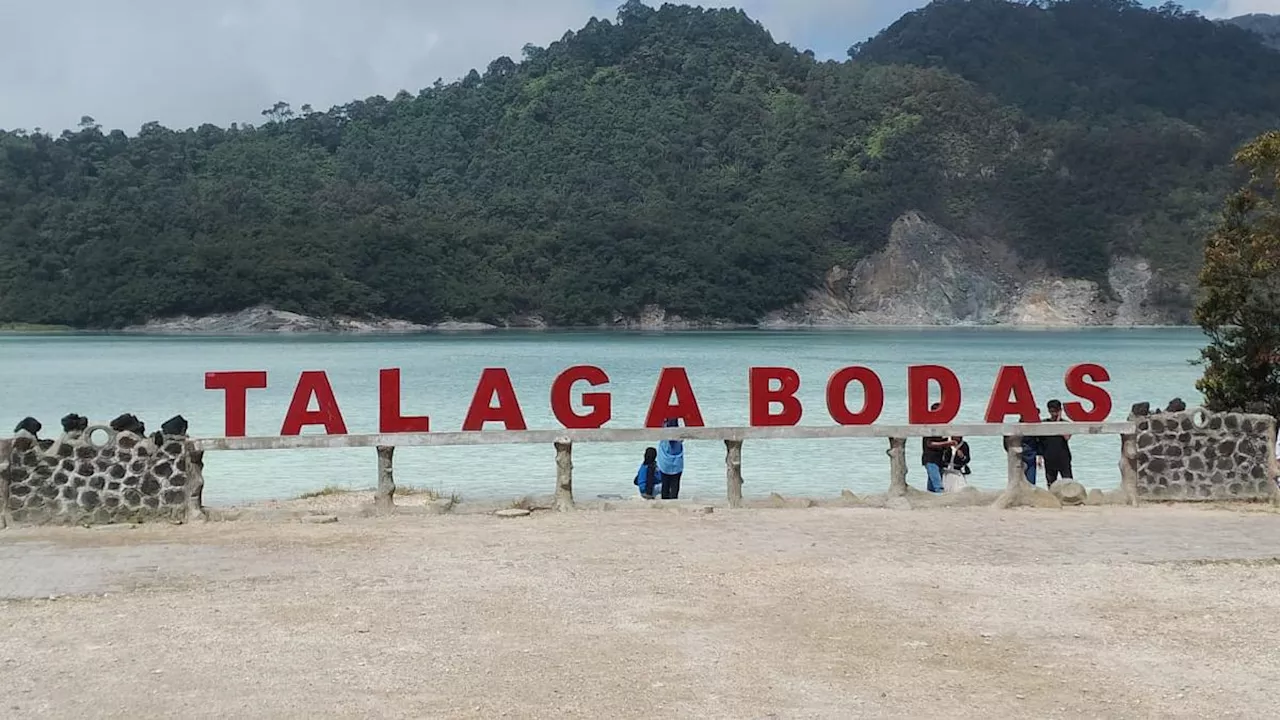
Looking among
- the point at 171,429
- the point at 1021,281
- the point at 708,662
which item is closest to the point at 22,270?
the point at 1021,281

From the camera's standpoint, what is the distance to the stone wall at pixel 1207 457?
429 inches

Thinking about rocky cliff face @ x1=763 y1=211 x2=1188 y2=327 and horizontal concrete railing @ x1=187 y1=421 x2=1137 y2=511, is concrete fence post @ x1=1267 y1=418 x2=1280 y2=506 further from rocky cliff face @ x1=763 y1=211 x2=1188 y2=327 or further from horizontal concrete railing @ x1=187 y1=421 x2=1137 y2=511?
rocky cliff face @ x1=763 y1=211 x2=1188 y2=327

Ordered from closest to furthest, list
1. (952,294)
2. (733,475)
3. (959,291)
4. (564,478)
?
1. (564,478)
2. (733,475)
3. (952,294)
4. (959,291)

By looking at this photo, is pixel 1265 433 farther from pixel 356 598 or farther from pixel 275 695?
pixel 275 695

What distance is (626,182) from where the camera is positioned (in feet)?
429

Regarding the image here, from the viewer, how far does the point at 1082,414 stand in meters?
11.5

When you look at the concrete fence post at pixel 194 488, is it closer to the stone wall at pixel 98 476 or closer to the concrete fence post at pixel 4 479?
the stone wall at pixel 98 476

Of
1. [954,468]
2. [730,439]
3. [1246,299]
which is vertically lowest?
[954,468]

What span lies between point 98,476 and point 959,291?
110627 millimetres

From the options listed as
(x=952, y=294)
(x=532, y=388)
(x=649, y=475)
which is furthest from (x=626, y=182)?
(x=649, y=475)

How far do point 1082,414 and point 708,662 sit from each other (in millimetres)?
6905

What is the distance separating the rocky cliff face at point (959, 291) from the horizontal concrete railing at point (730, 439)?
104 meters

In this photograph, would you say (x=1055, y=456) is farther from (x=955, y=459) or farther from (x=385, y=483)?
(x=385, y=483)

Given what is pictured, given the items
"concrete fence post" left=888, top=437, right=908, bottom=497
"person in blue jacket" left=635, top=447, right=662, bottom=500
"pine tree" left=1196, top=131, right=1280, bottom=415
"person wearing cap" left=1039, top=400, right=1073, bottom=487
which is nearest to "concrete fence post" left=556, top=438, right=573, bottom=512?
"person in blue jacket" left=635, top=447, right=662, bottom=500
